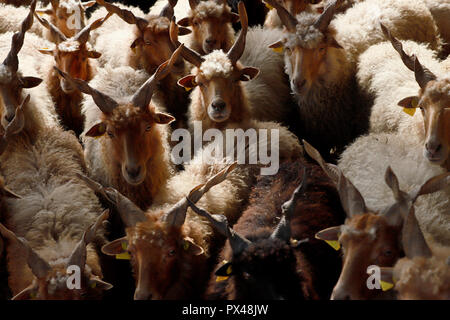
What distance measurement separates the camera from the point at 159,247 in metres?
3.50

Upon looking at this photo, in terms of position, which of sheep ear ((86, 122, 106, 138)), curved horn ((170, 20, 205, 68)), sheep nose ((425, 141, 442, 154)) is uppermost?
curved horn ((170, 20, 205, 68))

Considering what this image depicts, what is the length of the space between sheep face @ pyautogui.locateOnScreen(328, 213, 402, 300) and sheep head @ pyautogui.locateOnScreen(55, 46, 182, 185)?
5.82 ft

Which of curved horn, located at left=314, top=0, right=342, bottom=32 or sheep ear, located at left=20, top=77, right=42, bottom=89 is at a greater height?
curved horn, located at left=314, top=0, right=342, bottom=32

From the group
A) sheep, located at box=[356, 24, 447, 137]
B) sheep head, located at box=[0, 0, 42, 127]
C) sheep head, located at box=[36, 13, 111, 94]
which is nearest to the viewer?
sheep, located at box=[356, 24, 447, 137]

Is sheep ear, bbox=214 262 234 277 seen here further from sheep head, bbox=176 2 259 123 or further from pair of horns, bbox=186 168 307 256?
sheep head, bbox=176 2 259 123

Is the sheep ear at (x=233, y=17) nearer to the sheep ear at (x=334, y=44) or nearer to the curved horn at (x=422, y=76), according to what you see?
the sheep ear at (x=334, y=44)

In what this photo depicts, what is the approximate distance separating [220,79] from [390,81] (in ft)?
5.27

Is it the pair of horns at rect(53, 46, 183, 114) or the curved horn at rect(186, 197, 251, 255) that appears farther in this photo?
the pair of horns at rect(53, 46, 183, 114)

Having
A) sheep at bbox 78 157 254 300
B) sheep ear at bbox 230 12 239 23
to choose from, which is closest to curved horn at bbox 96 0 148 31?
sheep ear at bbox 230 12 239 23

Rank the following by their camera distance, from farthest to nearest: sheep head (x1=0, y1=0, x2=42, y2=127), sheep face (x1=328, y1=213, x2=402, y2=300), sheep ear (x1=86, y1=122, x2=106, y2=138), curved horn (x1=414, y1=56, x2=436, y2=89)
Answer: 1. sheep head (x1=0, y1=0, x2=42, y2=127)
2. sheep ear (x1=86, y1=122, x2=106, y2=138)
3. curved horn (x1=414, y1=56, x2=436, y2=89)
4. sheep face (x1=328, y1=213, x2=402, y2=300)

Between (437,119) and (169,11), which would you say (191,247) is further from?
(169,11)

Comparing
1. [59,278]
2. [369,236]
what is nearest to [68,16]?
[59,278]

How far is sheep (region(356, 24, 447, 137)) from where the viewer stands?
15.3ft

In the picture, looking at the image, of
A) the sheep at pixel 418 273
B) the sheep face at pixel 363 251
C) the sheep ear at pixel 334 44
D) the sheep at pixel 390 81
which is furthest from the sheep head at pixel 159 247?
the sheep ear at pixel 334 44
